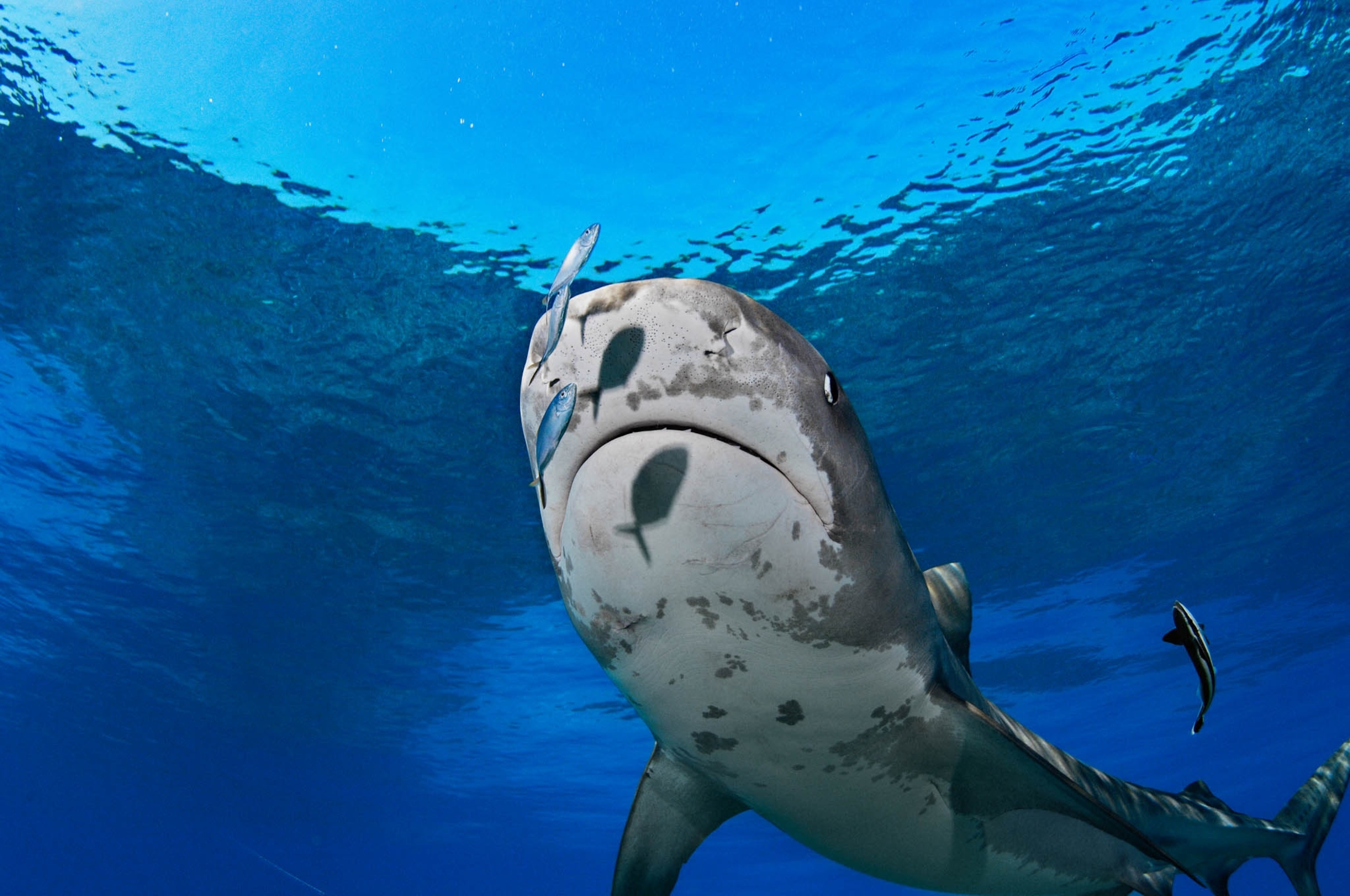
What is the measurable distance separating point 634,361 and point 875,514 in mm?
909

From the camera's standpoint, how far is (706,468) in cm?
186

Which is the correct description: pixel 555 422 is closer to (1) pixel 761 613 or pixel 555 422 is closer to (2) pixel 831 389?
(2) pixel 831 389

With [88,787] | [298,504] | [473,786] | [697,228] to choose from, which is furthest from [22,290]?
[88,787]

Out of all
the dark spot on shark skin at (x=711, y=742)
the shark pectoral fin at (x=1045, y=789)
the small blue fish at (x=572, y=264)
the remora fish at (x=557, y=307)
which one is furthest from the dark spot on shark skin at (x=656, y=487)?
the shark pectoral fin at (x=1045, y=789)

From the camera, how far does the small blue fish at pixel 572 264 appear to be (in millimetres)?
1957

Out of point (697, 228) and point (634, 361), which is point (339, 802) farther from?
point (634, 361)

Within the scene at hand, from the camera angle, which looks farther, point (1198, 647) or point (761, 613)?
point (1198, 647)

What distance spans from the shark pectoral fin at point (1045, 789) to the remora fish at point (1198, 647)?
0.73 meters

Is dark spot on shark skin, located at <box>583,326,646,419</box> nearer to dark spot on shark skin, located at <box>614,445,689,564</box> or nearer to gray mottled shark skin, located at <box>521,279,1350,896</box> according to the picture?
gray mottled shark skin, located at <box>521,279,1350,896</box>

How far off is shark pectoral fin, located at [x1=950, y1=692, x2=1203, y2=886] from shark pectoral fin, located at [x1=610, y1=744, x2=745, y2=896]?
1241 mm

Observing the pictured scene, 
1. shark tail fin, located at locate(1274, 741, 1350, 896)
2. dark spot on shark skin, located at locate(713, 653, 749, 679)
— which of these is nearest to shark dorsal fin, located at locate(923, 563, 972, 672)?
dark spot on shark skin, located at locate(713, 653, 749, 679)

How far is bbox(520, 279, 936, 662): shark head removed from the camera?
177 centimetres

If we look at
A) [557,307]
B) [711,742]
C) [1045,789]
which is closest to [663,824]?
[711,742]

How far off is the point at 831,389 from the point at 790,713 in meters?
1.21
